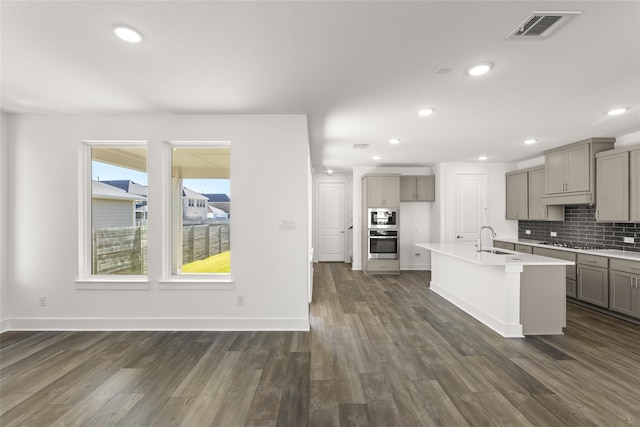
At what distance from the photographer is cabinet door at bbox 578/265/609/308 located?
4000 millimetres

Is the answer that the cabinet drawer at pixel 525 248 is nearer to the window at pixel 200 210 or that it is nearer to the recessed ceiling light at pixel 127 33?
the window at pixel 200 210

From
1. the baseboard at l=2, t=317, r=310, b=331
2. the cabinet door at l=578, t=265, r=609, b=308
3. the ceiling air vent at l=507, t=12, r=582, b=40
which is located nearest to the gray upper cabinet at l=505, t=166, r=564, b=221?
the cabinet door at l=578, t=265, r=609, b=308

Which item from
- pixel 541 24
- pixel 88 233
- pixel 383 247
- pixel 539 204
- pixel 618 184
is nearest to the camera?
pixel 541 24

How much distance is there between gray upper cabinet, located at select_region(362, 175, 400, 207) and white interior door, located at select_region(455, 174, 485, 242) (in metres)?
1.43

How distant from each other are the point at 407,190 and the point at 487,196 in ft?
5.76

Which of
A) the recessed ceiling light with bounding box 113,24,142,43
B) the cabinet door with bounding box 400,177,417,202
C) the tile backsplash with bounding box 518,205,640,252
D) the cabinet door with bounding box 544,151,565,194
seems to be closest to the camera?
the recessed ceiling light with bounding box 113,24,142,43

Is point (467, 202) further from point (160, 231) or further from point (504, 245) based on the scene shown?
point (160, 231)

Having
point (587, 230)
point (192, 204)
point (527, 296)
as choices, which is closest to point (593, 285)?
point (587, 230)

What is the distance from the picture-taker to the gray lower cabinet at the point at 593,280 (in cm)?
400

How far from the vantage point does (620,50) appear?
209 centimetres

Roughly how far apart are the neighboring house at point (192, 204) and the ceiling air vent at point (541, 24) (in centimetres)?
341

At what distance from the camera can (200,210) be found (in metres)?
3.76

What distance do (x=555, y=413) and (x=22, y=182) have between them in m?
5.49

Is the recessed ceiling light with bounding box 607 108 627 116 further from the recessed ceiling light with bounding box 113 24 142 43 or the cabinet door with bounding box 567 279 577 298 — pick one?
the recessed ceiling light with bounding box 113 24 142 43
